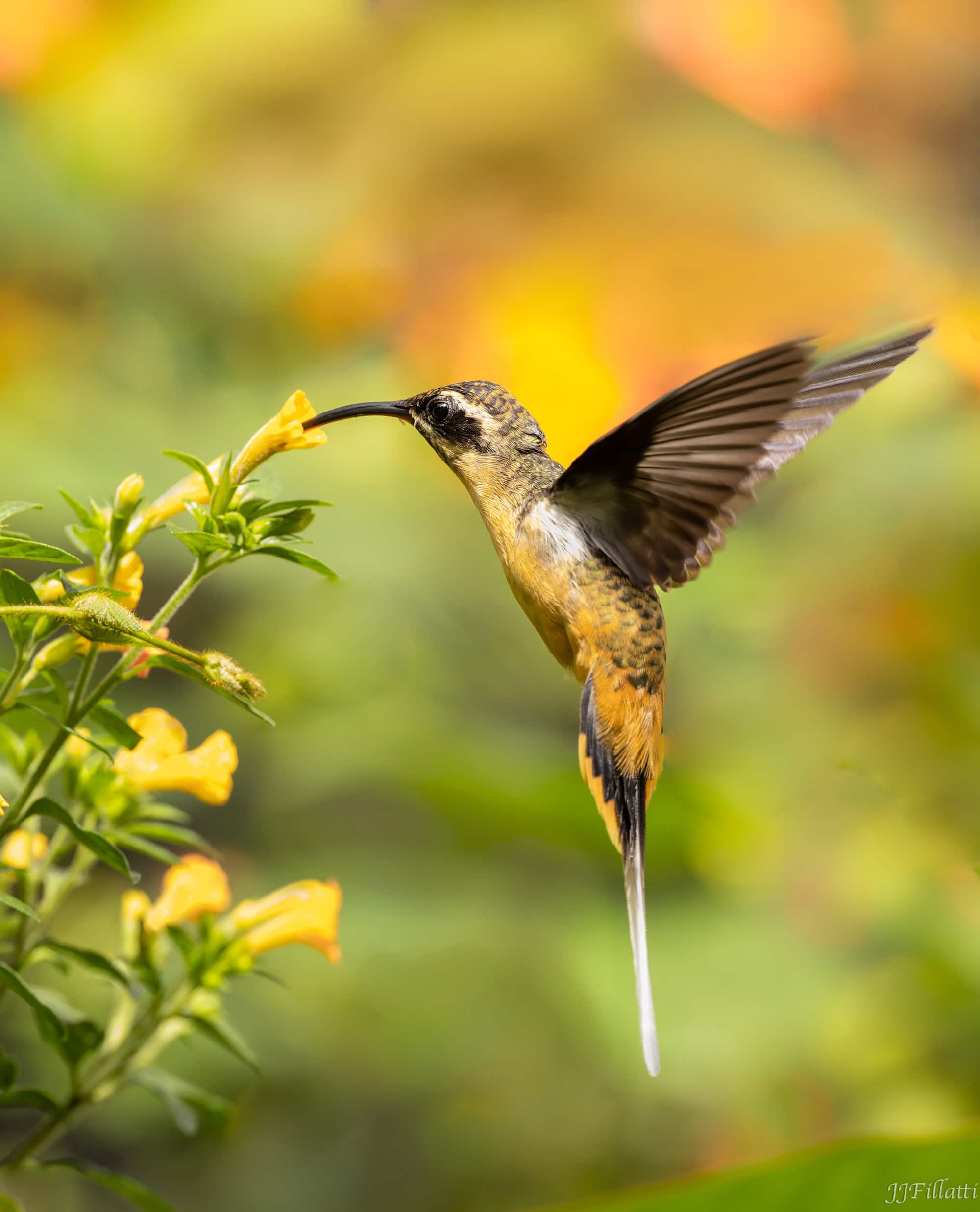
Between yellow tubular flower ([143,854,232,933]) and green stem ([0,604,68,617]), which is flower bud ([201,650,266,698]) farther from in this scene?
yellow tubular flower ([143,854,232,933])

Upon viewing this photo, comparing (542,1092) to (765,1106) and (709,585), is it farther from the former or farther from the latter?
(709,585)

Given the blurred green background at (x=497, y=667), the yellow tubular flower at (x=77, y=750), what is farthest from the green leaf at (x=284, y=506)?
the blurred green background at (x=497, y=667)

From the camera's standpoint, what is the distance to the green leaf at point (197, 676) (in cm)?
56

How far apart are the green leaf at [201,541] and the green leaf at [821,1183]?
0.51 meters

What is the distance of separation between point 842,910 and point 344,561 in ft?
4.29

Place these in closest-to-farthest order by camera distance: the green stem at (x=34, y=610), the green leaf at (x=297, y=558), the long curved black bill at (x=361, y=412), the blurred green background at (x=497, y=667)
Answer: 1. the green stem at (x=34, y=610)
2. the green leaf at (x=297, y=558)
3. the long curved black bill at (x=361, y=412)
4. the blurred green background at (x=497, y=667)

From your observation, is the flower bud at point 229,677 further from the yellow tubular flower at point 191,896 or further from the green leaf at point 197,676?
the yellow tubular flower at point 191,896

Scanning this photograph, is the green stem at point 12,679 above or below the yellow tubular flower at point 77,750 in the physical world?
below

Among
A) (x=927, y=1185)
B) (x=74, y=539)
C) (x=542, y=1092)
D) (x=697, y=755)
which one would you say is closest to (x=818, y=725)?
(x=697, y=755)

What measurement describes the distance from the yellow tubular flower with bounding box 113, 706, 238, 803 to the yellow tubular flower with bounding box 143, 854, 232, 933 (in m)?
0.07

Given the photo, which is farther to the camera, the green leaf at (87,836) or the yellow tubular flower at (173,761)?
the yellow tubular flower at (173,761)

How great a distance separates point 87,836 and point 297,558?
0.60ft

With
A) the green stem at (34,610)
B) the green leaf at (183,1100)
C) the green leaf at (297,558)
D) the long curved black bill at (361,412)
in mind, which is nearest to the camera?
the green stem at (34,610)

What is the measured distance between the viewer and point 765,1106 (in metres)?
2.41
